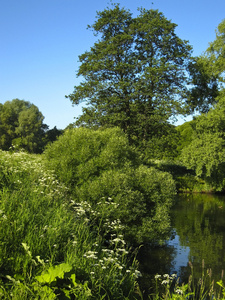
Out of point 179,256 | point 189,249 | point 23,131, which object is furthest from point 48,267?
point 23,131

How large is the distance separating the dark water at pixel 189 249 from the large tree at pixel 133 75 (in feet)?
31.1

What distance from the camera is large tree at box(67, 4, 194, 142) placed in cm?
3028

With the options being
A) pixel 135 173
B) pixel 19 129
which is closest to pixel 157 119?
pixel 135 173

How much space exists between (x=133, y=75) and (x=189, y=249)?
63.2ft

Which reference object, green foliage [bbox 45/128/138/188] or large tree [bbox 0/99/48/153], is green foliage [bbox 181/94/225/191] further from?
large tree [bbox 0/99/48/153]

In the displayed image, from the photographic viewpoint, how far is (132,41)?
3203cm

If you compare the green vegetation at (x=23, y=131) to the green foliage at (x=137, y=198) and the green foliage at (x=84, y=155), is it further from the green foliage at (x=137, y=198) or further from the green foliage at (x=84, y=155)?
the green foliage at (x=137, y=198)

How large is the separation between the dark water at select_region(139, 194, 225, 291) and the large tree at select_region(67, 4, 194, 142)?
9.49 m

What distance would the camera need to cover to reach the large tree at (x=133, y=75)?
30.3 meters

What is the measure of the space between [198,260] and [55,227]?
9457mm

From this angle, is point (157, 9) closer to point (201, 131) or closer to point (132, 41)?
point (132, 41)

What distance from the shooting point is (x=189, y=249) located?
16.9 m

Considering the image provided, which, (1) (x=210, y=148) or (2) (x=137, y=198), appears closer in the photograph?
(2) (x=137, y=198)

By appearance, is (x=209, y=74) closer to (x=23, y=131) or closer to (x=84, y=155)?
(x=84, y=155)
